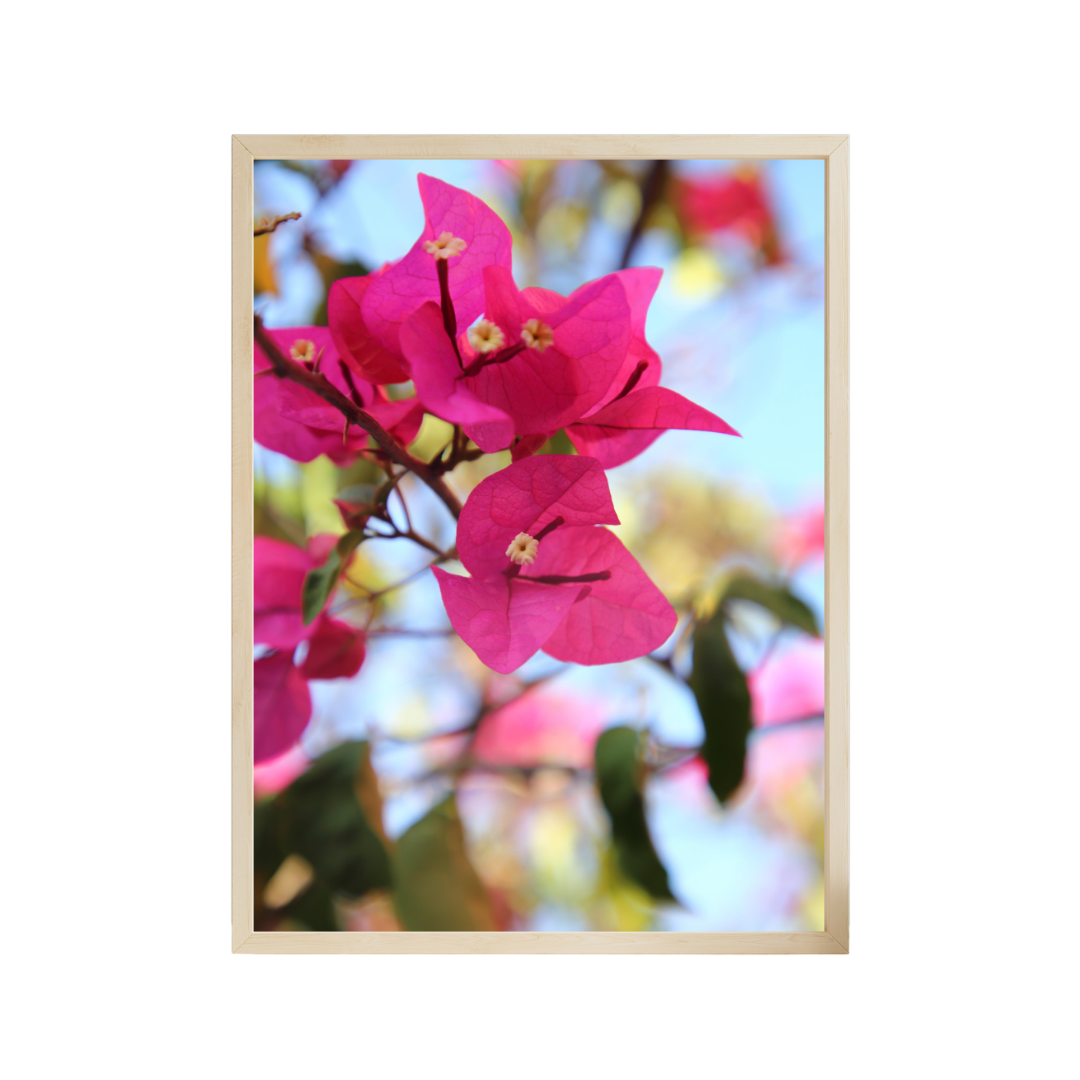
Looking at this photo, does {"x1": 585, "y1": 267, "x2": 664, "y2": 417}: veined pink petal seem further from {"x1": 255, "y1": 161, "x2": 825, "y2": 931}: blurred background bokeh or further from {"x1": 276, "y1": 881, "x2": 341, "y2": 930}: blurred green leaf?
{"x1": 276, "y1": 881, "x2": 341, "y2": 930}: blurred green leaf

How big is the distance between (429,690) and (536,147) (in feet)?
2.69

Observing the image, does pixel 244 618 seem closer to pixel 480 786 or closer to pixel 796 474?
pixel 480 786

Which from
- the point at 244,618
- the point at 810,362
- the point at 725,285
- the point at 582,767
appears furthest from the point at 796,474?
the point at 244,618

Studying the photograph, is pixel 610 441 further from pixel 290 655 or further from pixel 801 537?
pixel 290 655

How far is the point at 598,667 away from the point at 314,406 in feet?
1.83

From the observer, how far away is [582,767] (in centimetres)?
110

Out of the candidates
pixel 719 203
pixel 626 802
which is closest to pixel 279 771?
pixel 626 802

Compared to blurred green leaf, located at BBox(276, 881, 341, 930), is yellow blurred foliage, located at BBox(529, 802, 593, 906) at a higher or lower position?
higher

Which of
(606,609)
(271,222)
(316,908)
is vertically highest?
(271,222)

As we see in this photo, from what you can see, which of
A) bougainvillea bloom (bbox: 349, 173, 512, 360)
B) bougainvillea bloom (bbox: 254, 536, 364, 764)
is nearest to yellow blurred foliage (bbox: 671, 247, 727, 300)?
bougainvillea bloom (bbox: 349, 173, 512, 360)

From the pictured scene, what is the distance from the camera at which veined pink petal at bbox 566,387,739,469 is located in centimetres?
103

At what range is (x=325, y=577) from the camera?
1.08m

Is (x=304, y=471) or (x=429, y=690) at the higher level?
(x=304, y=471)

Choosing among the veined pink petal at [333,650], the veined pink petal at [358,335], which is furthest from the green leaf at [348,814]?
the veined pink petal at [358,335]
